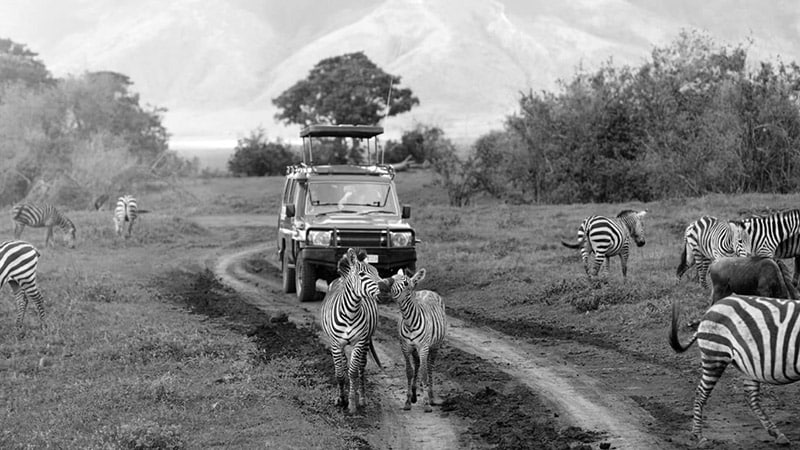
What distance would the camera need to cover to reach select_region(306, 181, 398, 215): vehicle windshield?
67.4ft

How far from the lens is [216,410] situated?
10984 mm

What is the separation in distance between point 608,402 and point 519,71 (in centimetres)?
19042

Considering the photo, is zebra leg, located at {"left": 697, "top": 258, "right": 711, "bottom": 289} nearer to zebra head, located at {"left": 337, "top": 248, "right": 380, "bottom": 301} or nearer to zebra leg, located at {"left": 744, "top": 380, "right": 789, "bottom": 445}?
zebra leg, located at {"left": 744, "top": 380, "right": 789, "bottom": 445}

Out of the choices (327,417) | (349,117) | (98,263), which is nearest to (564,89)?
(349,117)

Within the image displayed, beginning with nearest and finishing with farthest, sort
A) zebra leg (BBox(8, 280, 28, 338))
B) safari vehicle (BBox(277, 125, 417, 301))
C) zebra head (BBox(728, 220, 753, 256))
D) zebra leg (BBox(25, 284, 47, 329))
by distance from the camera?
zebra leg (BBox(8, 280, 28, 338))
zebra leg (BBox(25, 284, 47, 329))
zebra head (BBox(728, 220, 753, 256))
safari vehicle (BBox(277, 125, 417, 301))

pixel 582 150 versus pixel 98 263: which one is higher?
pixel 582 150

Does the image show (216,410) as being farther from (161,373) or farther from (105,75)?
(105,75)

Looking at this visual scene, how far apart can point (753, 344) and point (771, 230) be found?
9562 millimetres

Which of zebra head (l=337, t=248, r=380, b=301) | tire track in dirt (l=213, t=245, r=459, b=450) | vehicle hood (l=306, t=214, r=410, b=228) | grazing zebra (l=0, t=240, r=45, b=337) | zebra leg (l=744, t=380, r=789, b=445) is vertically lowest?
tire track in dirt (l=213, t=245, r=459, b=450)

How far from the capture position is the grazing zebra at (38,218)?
3098 centimetres

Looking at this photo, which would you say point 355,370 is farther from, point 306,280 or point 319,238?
point 306,280

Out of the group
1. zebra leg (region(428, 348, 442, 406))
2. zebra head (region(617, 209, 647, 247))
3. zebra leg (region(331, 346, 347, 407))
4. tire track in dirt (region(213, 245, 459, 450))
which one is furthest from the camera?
zebra head (region(617, 209, 647, 247))

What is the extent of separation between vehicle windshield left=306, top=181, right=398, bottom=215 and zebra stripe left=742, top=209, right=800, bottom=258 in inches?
288

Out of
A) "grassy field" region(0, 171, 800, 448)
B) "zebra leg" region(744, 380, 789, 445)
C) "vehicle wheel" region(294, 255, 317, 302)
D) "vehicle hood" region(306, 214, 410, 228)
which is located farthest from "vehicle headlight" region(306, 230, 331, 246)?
"zebra leg" region(744, 380, 789, 445)
